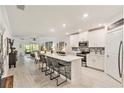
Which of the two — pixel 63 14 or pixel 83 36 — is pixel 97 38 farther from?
pixel 63 14

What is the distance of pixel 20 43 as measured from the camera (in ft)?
44.0

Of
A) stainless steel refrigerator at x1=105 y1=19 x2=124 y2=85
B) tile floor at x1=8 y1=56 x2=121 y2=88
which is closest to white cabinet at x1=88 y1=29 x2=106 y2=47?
stainless steel refrigerator at x1=105 y1=19 x2=124 y2=85

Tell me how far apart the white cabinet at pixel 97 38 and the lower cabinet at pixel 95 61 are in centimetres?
64

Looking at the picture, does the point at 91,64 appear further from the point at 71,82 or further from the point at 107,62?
the point at 71,82

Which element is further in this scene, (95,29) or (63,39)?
(63,39)

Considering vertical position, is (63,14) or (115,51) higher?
(63,14)

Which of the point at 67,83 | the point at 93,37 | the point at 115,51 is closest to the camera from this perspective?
the point at 67,83

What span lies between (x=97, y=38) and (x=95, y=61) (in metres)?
1.27

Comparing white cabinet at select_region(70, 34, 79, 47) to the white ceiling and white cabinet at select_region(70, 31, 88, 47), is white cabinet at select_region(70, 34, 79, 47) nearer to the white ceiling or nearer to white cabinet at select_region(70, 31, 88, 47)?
white cabinet at select_region(70, 31, 88, 47)

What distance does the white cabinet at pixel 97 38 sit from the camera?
5453 mm

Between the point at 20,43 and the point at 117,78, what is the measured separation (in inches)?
481

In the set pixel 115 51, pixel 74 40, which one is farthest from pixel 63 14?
pixel 74 40

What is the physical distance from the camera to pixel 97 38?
5801mm
